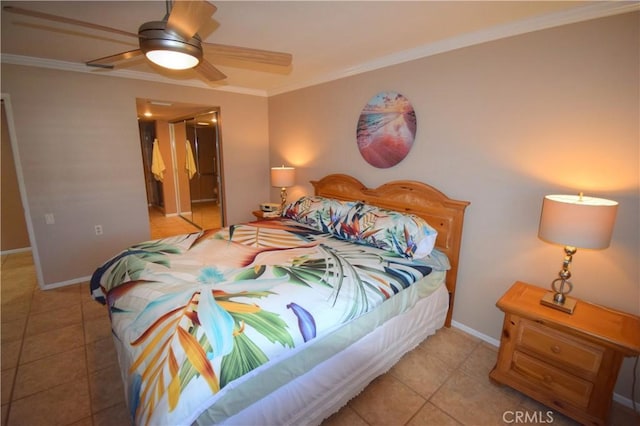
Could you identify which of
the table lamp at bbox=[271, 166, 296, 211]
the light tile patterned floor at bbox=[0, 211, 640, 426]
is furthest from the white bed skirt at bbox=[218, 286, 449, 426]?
the table lamp at bbox=[271, 166, 296, 211]

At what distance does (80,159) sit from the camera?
3.12m

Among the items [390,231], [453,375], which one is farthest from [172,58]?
[453,375]

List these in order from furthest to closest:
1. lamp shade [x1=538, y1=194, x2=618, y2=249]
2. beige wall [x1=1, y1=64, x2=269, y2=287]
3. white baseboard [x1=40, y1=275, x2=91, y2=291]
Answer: white baseboard [x1=40, y1=275, x2=91, y2=291]
beige wall [x1=1, y1=64, x2=269, y2=287]
lamp shade [x1=538, y1=194, x2=618, y2=249]

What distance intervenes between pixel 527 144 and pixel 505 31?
2.61 feet

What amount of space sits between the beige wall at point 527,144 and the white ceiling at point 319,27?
0.10 m

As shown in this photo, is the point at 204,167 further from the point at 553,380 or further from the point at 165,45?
the point at 553,380

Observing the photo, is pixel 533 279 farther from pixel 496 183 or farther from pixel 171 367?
pixel 171 367

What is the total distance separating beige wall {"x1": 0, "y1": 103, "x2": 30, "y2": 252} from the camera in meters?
4.09

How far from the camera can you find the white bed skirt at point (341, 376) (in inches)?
54.4

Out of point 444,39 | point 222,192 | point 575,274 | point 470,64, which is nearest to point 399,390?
point 575,274

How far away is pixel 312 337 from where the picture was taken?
143 centimetres

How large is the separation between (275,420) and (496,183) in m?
2.13

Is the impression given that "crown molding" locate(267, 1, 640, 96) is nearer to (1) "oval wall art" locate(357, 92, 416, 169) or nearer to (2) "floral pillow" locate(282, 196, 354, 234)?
(1) "oval wall art" locate(357, 92, 416, 169)

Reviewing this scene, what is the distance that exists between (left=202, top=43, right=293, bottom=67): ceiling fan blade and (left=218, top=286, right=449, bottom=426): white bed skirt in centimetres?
181
